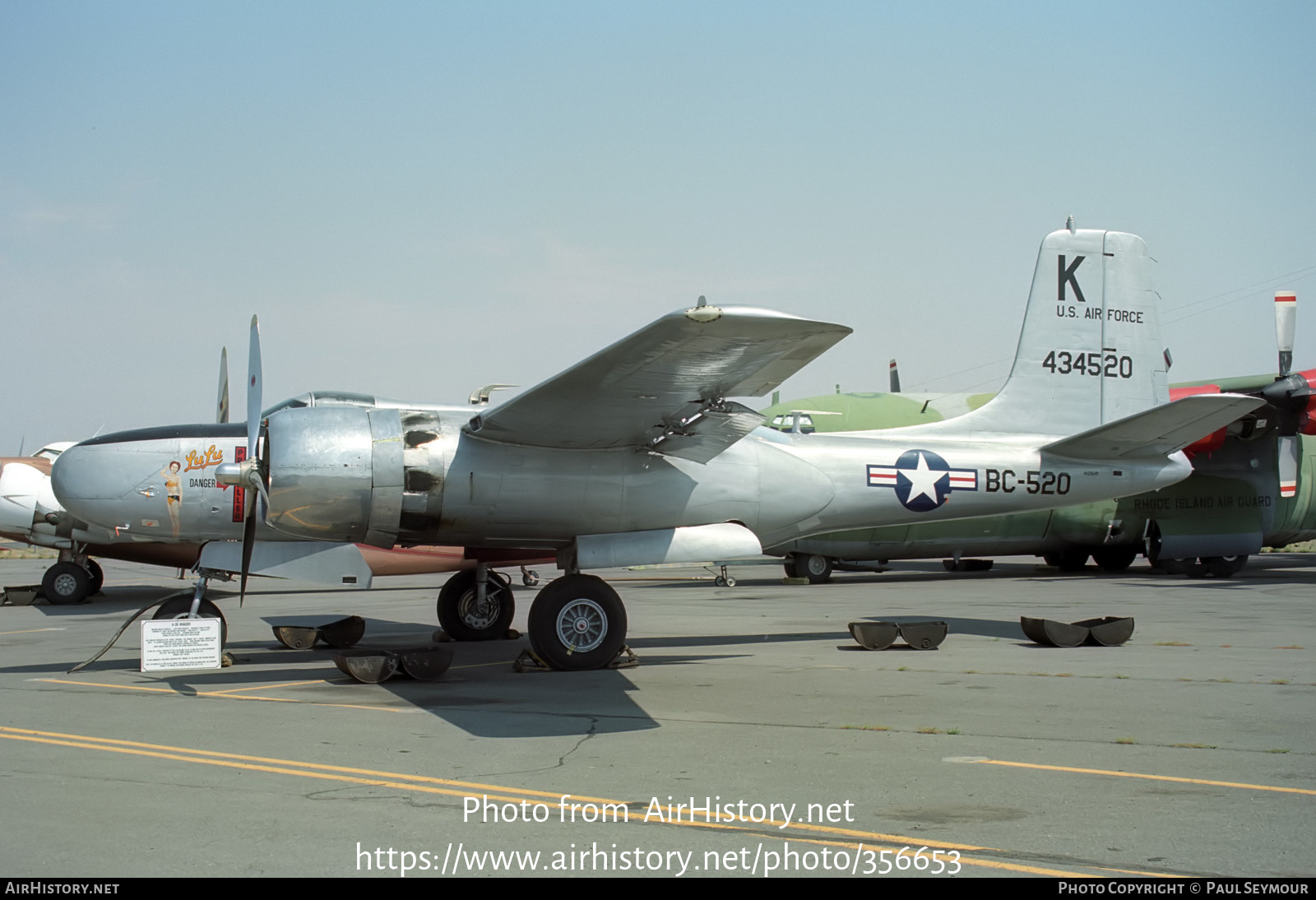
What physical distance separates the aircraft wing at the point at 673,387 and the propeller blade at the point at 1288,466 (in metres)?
20.7

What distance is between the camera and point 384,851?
15.6ft

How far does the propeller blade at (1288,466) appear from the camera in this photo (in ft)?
84.6

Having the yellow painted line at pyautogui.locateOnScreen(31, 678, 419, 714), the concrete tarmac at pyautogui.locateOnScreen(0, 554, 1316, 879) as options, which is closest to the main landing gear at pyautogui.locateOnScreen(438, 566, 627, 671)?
the concrete tarmac at pyautogui.locateOnScreen(0, 554, 1316, 879)

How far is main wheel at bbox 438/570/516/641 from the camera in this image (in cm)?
1407

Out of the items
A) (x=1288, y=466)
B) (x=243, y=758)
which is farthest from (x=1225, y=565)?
(x=243, y=758)

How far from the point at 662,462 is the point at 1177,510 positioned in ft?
66.4

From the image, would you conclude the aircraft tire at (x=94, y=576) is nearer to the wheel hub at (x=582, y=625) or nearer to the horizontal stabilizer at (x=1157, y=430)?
the wheel hub at (x=582, y=625)

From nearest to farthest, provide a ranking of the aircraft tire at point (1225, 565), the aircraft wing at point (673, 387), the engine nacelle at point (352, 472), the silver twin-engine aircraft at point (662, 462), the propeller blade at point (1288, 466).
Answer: the aircraft wing at point (673, 387)
the silver twin-engine aircraft at point (662, 462)
the engine nacelle at point (352, 472)
the propeller blade at point (1288, 466)
the aircraft tire at point (1225, 565)

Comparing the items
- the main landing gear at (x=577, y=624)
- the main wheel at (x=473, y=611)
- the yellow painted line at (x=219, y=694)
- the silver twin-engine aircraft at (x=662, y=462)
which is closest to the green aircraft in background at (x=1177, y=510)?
the silver twin-engine aircraft at (x=662, y=462)

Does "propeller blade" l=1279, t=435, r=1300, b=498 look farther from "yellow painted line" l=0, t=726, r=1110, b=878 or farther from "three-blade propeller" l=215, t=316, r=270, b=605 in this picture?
"yellow painted line" l=0, t=726, r=1110, b=878

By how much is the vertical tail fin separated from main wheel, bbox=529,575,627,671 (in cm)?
617

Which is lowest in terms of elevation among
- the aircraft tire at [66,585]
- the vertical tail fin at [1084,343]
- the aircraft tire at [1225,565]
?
the aircraft tire at [1225,565]
